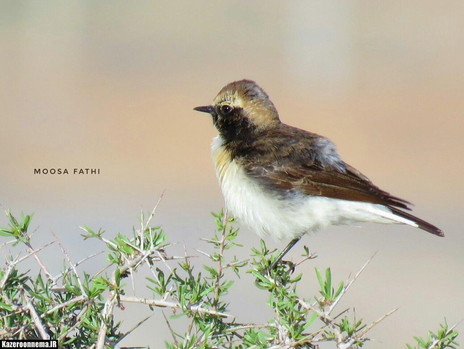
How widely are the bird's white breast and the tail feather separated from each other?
184 millimetres

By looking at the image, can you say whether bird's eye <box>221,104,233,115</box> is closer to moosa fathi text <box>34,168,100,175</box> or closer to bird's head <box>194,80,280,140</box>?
bird's head <box>194,80,280,140</box>

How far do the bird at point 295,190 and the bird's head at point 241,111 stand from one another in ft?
0.87

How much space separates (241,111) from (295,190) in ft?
3.18

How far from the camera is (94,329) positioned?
2986mm

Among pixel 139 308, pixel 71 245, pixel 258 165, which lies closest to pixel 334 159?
pixel 258 165

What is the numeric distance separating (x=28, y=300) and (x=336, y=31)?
74.1 ft

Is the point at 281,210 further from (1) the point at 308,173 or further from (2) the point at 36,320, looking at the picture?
(2) the point at 36,320

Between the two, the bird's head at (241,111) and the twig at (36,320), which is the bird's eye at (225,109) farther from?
the twig at (36,320)

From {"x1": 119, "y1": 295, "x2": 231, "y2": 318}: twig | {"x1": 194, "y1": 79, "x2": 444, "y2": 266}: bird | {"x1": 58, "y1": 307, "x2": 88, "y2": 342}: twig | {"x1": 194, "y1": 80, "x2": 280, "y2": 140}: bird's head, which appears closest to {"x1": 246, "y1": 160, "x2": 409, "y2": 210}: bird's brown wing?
{"x1": 194, "y1": 79, "x2": 444, "y2": 266}: bird

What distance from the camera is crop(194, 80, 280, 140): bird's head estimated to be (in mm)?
5676

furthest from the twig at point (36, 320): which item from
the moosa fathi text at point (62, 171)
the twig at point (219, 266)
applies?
the moosa fathi text at point (62, 171)

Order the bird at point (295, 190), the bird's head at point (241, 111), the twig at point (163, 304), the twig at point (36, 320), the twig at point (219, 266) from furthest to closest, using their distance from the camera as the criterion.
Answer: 1. the bird's head at point (241, 111)
2. the bird at point (295, 190)
3. the twig at point (219, 266)
4. the twig at point (163, 304)
5. the twig at point (36, 320)

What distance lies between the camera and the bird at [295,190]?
16.1ft

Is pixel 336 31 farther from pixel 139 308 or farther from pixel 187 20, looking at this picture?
pixel 139 308
